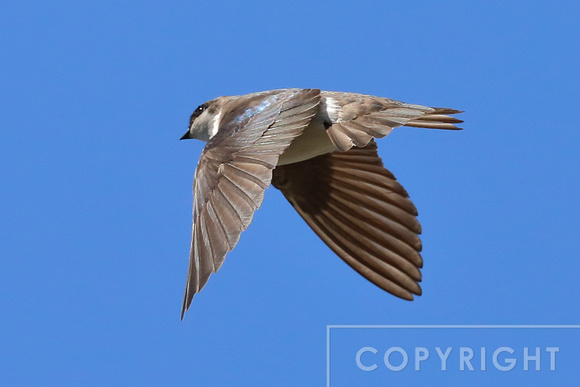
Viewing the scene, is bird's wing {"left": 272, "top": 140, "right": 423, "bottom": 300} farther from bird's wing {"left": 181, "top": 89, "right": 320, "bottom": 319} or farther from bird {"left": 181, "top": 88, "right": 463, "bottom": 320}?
bird's wing {"left": 181, "top": 89, "right": 320, "bottom": 319}

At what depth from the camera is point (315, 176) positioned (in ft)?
27.8

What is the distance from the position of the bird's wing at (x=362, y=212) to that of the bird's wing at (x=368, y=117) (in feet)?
2.77

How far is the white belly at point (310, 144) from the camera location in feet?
24.2

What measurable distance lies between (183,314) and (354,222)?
2.58 m

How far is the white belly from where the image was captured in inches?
290

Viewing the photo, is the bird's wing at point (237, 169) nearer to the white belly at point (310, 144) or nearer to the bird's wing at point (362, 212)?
the white belly at point (310, 144)

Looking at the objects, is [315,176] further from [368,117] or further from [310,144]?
[368,117]

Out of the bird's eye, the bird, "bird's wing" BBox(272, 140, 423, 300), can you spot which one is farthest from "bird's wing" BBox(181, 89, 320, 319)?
"bird's wing" BBox(272, 140, 423, 300)

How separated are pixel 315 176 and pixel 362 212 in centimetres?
47

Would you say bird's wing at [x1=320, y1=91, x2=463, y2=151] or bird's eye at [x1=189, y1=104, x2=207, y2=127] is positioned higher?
bird's eye at [x1=189, y1=104, x2=207, y2=127]

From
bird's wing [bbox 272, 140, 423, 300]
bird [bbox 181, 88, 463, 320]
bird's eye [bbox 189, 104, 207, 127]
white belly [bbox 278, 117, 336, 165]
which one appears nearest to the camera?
bird [bbox 181, 88, 463, 320]

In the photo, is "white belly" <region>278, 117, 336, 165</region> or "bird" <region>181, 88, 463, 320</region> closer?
"bird" <region>181, 88, 463, 320</region>

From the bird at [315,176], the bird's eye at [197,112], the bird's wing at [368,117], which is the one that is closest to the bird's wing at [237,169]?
the bird at [315,176]

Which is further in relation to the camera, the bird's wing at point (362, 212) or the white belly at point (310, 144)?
the bird's wing at point (362, 212)
